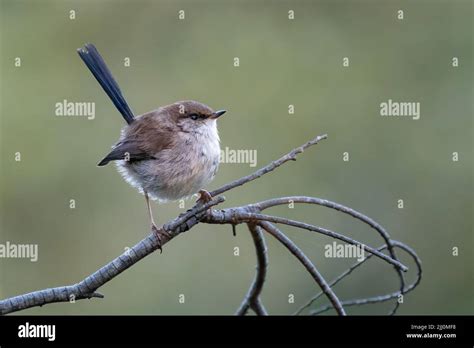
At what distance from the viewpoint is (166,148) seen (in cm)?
443

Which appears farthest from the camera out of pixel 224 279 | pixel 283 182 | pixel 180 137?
pixel 283 182

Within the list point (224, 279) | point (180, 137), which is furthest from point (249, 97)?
point (180, 137)

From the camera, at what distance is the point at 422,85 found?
27.8ft

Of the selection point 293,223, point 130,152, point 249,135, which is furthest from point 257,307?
point 249,135

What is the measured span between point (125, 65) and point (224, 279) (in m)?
3.02

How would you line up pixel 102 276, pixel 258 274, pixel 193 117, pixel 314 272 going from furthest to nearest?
pixel 193 117, pixel 258 274, pixel 314 272, pixel 102 276

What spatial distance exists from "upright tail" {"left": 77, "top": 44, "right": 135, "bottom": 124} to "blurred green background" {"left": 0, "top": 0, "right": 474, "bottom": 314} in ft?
6.54

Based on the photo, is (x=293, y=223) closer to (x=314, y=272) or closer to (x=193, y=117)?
(x=314, y=272)

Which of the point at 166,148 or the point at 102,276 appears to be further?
the point at 166,148

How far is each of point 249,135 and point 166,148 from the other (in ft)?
10.4

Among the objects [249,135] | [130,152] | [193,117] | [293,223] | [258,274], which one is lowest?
[258,274]

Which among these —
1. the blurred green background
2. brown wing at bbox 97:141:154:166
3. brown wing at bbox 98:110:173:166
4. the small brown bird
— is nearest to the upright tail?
the small brown bird

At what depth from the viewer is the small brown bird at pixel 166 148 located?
13.9ft
